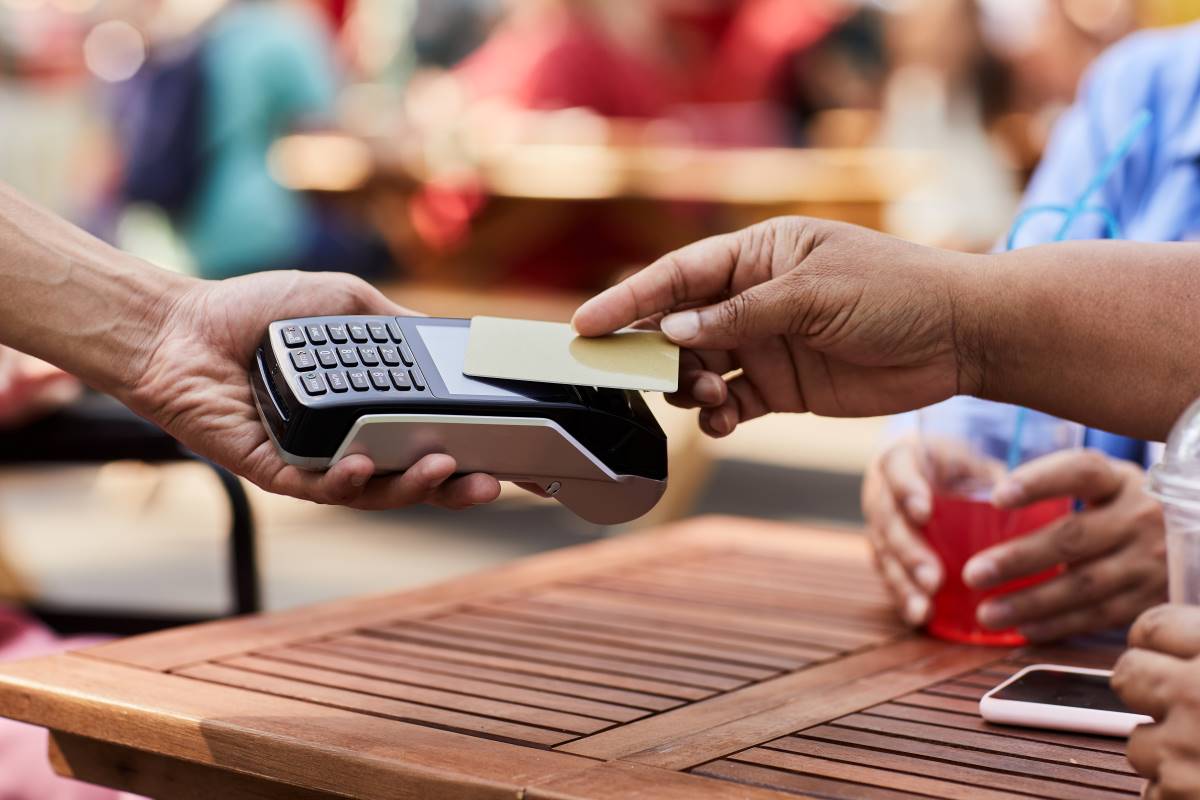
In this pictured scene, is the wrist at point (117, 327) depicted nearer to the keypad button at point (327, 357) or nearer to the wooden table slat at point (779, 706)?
the keypad button at point (327, 357)

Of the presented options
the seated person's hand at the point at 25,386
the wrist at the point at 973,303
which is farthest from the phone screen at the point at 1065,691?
the seated person's hand at the point at 25,386

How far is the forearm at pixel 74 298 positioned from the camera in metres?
1.15

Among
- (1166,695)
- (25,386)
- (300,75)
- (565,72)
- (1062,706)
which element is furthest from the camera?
(565,72)

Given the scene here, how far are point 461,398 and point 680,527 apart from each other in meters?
0.71

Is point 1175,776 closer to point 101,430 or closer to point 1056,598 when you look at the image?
point 1056,598

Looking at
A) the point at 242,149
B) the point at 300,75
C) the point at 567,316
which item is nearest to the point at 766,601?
the point at 567,316

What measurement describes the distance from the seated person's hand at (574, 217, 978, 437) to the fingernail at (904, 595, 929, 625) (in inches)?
7.2

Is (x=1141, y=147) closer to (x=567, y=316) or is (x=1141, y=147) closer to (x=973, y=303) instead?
(x=973, y=303)

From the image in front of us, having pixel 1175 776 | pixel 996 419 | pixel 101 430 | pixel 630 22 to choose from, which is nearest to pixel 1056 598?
pixel 996 419

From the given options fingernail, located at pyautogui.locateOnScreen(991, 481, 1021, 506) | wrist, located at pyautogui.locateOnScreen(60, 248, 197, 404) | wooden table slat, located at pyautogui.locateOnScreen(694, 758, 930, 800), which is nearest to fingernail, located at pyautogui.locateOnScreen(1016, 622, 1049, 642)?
fingernail, located at pyautogui.locateOnScreen(991, 481, 1021, 506)

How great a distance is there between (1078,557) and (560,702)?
485 millimetres

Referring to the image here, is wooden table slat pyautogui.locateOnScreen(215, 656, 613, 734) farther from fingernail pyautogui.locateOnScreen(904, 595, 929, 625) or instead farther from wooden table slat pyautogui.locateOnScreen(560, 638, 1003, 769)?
fingernail pyautogui.locateOnScreen(904, 595, 929, 625)

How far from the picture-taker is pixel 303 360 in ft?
3.46

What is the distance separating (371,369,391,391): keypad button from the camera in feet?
3.42
